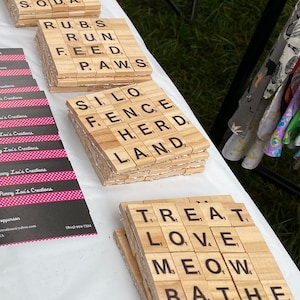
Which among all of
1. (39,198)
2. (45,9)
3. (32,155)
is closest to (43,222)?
(39,198)

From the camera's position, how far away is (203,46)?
112 inches

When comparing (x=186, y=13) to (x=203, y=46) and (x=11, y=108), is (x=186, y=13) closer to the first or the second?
(x=203, y=46)

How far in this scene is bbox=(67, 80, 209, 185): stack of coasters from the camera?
1002 mm

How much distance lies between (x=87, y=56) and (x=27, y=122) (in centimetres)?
20

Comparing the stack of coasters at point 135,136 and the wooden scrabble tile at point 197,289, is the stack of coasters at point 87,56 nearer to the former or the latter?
the stack of coasters at point 135,136

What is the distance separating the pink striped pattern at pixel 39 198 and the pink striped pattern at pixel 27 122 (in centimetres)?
17

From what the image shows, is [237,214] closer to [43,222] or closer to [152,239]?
[152,239]

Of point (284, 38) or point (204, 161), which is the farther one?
point (284, 38)

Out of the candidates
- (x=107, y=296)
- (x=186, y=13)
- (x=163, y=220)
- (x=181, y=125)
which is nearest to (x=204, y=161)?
(x=181, y=125)

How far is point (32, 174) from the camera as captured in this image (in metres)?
0.99

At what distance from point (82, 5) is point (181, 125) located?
440 millimetres

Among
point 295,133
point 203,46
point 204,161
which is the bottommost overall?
point 203,46

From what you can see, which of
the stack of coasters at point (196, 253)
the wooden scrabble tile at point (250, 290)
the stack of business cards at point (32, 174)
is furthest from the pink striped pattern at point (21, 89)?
the wooden scrabble tile at point (250, 290)

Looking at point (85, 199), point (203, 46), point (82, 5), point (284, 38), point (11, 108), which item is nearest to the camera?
point (85, 199)
